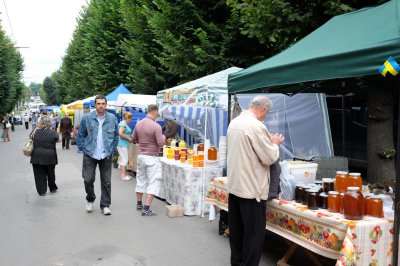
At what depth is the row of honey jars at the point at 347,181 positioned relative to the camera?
3934 millimetres

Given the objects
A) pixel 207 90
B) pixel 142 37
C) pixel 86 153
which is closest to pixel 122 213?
pixel 86 153

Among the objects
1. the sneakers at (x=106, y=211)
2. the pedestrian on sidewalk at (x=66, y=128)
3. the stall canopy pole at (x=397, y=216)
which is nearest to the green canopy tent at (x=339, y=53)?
the stall canopy pole at (x=397, y=216)

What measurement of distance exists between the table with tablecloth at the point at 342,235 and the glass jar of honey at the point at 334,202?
0.07 m

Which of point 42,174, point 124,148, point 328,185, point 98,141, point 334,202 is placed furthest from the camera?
point 124,148

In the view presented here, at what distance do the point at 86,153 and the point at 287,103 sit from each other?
4.06 meters

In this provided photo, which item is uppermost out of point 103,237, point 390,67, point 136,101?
point 136,101

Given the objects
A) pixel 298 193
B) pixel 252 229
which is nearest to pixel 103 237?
pixel 252 229

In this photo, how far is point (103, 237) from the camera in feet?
18.5

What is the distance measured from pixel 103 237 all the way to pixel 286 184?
2.77 meters

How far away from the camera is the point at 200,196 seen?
685 centimetres

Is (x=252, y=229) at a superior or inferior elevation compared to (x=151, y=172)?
inferior

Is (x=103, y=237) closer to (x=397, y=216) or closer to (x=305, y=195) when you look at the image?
(x=305, y=195)

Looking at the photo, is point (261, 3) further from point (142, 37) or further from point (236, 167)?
point (142, 37)

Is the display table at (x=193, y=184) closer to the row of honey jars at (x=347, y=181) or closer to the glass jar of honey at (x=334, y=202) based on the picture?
the row of honey jars at (x=347, y=181)
